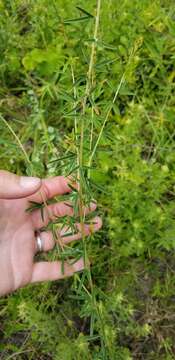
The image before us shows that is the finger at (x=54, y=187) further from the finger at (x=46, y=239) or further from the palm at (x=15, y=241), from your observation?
the finger at (x=46, y=239)

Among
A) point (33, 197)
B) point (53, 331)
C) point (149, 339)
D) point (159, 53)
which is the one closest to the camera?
point (33, 197)

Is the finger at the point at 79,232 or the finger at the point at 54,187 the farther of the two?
the finger at the point at 54,187

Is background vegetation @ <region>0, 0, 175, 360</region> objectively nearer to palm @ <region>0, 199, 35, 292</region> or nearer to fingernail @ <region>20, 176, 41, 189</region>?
palm @ <region>0, 199, 35, 292</region>

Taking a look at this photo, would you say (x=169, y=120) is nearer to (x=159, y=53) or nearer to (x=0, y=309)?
(x=159, y=53)

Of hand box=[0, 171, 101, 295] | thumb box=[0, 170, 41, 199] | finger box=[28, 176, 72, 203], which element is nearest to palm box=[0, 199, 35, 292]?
hand box=[0, 171, 101, 295]

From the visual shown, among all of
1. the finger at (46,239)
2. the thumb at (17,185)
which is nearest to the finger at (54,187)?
the finger at (46,239)

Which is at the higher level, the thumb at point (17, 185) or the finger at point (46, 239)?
the thumb at point (17, 185)

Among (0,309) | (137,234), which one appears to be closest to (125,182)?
(137,234)
